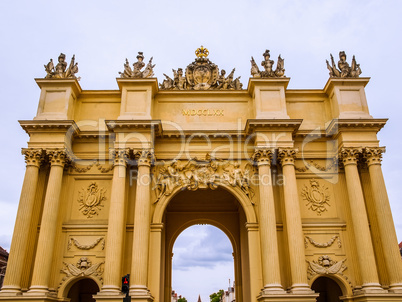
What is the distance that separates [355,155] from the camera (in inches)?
735

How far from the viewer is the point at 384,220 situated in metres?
17.5

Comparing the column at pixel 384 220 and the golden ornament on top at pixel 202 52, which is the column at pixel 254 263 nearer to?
the column at pixel 384 220

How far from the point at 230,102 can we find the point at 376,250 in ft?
34.0

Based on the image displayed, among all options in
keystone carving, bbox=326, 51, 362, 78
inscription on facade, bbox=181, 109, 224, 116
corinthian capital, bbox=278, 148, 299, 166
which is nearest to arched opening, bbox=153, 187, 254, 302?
inscription on facade, bbox=181, 109, 224, 116

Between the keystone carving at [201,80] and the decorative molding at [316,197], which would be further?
the keystone carving at [201,80]

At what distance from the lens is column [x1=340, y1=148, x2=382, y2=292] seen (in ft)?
54.4

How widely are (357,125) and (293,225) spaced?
Answer: 611 centimetres

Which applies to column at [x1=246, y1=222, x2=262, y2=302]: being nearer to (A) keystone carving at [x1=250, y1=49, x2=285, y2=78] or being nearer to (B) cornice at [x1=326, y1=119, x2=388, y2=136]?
(B) cornice at [x1=326, y1=119, x2=388, y2=136]

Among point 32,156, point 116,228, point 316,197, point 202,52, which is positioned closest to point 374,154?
point 316,197

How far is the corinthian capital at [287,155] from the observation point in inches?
731

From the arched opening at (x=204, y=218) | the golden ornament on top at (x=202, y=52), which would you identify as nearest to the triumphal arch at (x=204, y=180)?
the golden ornament on top at (x=202, y=52)

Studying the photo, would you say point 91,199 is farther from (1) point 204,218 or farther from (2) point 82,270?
(1) point 204,218

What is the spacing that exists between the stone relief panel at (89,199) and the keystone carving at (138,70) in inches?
223

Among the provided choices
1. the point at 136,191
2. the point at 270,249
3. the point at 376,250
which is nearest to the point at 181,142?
the point at 136,191
